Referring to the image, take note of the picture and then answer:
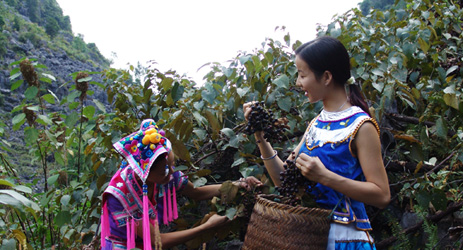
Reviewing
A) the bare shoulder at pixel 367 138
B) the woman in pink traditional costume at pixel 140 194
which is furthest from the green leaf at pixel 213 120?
the bare shoulder at pixel 367 138

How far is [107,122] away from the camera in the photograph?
7.71ft

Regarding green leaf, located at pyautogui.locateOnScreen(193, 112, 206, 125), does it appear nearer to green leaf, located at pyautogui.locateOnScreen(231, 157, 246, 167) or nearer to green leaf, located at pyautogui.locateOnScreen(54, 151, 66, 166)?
green leaf, located at pyautogui.locateOnScreen(231, 157, 246, 167)

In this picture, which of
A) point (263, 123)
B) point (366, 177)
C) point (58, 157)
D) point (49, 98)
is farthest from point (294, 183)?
point (58, 157)

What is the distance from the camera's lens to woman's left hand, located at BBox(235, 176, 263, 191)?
1.85m

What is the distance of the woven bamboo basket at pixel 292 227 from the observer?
4.01ft

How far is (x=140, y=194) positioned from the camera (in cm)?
193

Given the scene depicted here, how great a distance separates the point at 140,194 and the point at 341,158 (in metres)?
1.03

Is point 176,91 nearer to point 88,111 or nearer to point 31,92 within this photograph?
point 88,111

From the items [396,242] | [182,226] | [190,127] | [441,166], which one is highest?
Answer: [190,127]

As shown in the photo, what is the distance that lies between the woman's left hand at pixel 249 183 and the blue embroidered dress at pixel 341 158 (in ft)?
A: 1.58

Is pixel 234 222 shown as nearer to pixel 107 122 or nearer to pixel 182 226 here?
pixel 182 226

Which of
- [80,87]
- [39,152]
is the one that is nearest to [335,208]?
[80,87]

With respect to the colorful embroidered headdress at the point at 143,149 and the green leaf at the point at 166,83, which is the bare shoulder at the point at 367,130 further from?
the green leaf at the point at 166,83

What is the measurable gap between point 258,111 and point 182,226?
913 millimetres
